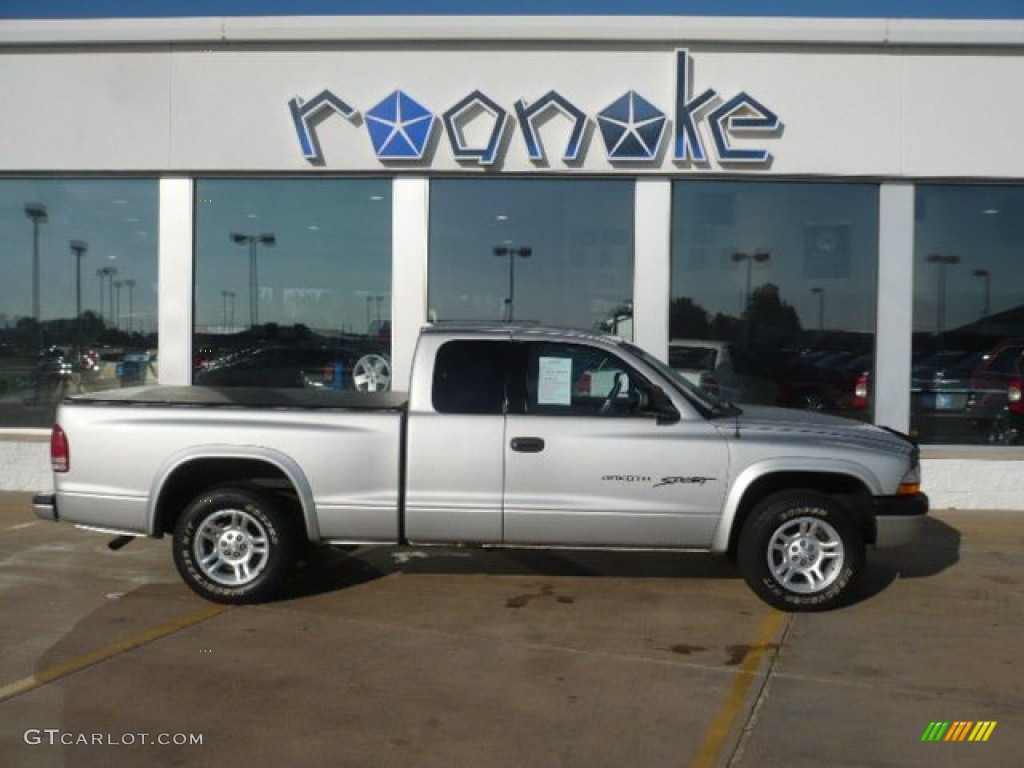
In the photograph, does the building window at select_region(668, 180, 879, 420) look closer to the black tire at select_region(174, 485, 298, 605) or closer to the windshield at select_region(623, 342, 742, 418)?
the windshield at select_region(623, 342, 742, 418)

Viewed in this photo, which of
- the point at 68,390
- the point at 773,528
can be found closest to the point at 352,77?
the point at 68,390

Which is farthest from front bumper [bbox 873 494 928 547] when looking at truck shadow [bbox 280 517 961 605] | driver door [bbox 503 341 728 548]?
driver door [bbox 503 341 728 548]

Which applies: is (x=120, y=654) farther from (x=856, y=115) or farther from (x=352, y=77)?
(x=856, y=115)

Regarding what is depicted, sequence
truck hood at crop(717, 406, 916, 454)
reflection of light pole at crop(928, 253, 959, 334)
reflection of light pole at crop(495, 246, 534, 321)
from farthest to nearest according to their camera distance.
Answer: reflection of light pole at crop(495, 246, 534, 321)
reflection of light pole at crop(928, 253, 959, 334)
truck hood at crop(717, 406, 916, 454)

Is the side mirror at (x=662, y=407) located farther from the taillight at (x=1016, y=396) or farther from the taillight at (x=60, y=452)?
the taillight at (x=1016, y=396)

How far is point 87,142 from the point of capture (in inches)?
474

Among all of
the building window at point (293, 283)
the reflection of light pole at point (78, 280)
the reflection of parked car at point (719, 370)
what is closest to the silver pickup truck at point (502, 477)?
the reflection of parked car at point (719, 370)

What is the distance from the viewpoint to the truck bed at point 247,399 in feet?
24.0

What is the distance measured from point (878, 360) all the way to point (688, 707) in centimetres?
715

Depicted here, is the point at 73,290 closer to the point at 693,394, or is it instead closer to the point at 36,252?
the point at 36,252

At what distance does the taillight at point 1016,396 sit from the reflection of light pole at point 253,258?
8.18 metres

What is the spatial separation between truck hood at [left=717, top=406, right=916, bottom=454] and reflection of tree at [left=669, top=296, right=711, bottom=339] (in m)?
4.18

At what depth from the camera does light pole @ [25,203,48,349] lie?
1248 centimetres

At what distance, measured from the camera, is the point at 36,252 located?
41.2ft
